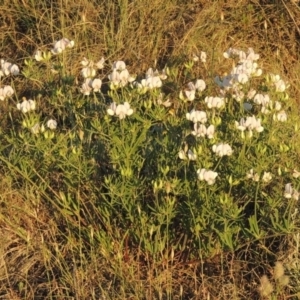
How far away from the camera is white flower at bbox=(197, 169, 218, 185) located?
7.73ft

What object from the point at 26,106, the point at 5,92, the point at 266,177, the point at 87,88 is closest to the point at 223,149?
the point at 266,177

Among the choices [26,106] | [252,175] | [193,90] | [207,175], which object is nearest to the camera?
[207,175]

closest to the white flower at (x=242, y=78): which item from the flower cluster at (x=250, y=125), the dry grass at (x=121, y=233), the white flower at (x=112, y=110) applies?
the flower cluster at (x=250, y=125)

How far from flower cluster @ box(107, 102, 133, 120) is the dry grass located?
1.54 feet

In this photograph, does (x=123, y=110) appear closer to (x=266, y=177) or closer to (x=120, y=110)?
(x=120, y=110)

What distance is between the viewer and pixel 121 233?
2.71 meters

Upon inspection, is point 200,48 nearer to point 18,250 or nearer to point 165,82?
point 165,82

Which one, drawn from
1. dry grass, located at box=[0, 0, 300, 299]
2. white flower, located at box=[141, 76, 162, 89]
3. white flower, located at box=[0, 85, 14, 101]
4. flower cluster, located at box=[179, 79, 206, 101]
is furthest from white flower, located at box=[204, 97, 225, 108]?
white flower, located at box=[0, 85, 14, 101]

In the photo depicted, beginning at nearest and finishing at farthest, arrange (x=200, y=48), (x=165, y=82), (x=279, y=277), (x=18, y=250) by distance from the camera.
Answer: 1. (x=279, y=277)
2. (x=18, y=250)
3. (x=165, y=82)
4. (x=200, y=48)

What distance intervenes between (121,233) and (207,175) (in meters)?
0.50

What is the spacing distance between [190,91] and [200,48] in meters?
1.16

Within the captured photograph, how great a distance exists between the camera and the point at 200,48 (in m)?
3.79

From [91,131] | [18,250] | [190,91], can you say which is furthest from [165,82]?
[18,250]

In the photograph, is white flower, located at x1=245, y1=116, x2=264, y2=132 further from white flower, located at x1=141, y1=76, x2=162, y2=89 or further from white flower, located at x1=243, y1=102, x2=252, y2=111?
white flower, located at x1=141, y1=76, x2=162, y2=89
